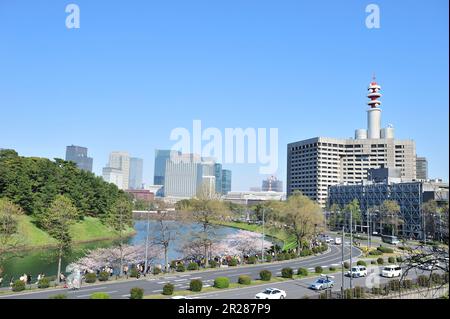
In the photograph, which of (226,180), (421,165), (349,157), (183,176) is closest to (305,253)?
(349,157)

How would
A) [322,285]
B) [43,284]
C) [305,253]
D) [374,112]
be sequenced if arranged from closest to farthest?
[43,284] < [322,285] < [305,253] < [374,112]

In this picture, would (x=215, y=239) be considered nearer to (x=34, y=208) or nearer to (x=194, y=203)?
(x=194, y=203)

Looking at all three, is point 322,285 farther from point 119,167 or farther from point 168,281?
point 119,167

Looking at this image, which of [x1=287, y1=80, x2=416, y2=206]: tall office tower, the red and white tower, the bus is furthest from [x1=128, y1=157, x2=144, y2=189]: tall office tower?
the bus

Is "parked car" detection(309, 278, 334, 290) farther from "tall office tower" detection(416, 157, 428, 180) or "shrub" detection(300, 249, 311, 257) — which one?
"tall office tower" detection(416, 157, 428, 180)

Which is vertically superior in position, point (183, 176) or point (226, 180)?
point (183, 176)

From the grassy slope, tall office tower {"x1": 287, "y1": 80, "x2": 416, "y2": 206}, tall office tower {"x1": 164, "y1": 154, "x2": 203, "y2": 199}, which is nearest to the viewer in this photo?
the grassy slope
